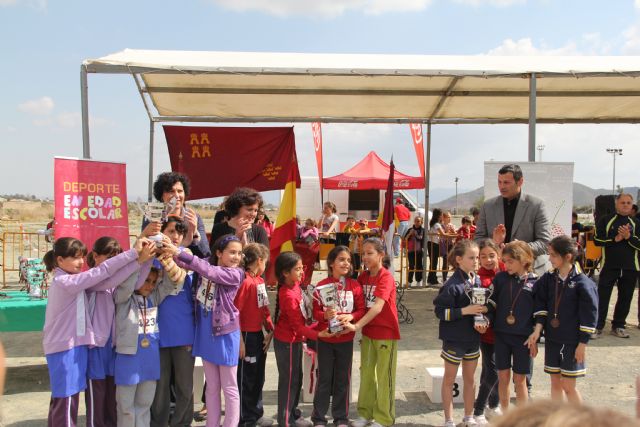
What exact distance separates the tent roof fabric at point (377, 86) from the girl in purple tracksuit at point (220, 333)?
116 inches

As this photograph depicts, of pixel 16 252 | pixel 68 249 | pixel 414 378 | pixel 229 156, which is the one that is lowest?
pixel 16 252

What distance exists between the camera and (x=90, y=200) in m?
4.88

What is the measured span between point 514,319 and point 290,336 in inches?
70.0

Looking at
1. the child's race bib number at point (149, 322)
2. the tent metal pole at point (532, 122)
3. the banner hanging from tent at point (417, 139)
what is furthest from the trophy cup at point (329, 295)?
the banner hanging from tent at point (417, 139)

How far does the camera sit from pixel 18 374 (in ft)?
18.0

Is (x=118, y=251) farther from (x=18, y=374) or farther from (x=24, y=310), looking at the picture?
(x=18, y=374)

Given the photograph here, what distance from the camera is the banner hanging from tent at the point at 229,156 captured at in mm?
8961

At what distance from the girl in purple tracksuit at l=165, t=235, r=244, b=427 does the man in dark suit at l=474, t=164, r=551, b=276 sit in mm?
2551

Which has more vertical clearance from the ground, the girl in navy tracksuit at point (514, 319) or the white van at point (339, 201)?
the white van at point (339, 201)

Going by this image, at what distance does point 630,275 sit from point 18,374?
25.4 ft

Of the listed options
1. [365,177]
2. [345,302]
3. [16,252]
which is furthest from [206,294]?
[16,252]

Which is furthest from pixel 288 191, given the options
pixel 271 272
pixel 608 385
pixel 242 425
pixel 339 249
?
pixel 608 385

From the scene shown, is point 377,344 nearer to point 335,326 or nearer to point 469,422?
point 335,326

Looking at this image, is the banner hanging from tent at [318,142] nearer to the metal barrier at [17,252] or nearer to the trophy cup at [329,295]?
the metal barrier at [17,252]
